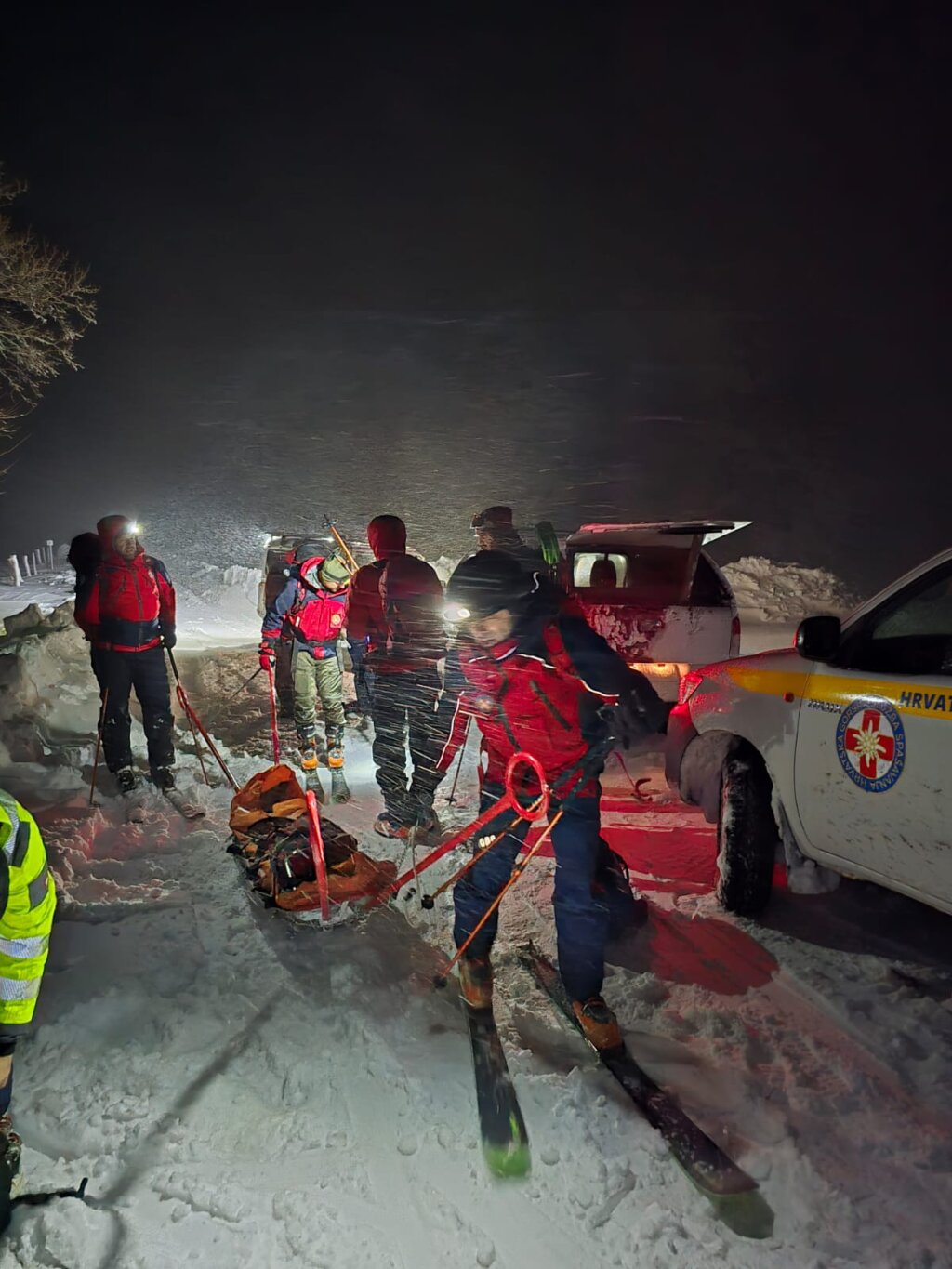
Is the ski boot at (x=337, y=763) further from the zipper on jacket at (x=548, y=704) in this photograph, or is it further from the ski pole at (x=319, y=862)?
the zipper on jacket at (x=548, y=704)

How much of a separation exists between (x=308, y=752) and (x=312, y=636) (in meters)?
1.11

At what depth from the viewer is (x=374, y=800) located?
6.23 m

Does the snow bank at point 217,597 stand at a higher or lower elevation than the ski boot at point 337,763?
higher

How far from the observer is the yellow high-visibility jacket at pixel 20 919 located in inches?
75.8

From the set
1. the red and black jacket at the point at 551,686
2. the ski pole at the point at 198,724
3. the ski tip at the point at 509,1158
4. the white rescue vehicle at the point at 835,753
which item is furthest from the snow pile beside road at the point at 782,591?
the ski tip at the point at 509,1158

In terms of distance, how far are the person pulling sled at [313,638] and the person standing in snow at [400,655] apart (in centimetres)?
69

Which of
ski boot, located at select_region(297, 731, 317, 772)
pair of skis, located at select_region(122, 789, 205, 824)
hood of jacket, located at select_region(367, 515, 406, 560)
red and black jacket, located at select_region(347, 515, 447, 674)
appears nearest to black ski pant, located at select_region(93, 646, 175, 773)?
pair of skis, located at select_region(122, 789, 205, 824)

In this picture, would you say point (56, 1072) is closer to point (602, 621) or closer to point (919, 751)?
point (919, 751)

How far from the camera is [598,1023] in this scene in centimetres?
286

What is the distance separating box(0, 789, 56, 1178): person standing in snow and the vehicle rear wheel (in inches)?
131

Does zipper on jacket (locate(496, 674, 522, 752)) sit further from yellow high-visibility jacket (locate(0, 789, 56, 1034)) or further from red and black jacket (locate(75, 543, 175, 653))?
red and black jacket (locate(75, 543, 175, 653))

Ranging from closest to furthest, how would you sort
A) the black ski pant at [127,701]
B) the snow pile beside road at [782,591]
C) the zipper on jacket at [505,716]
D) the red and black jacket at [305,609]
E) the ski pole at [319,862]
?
the zipper on jacket at [505,716]
the ski pole at [319,862]
the black ski pant at [127,701]
the red and black jacket at [305,609]
the snow pile beside road at [782,591]

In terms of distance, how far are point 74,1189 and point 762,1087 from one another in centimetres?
244

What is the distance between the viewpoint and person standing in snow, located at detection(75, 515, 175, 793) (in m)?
5.45
